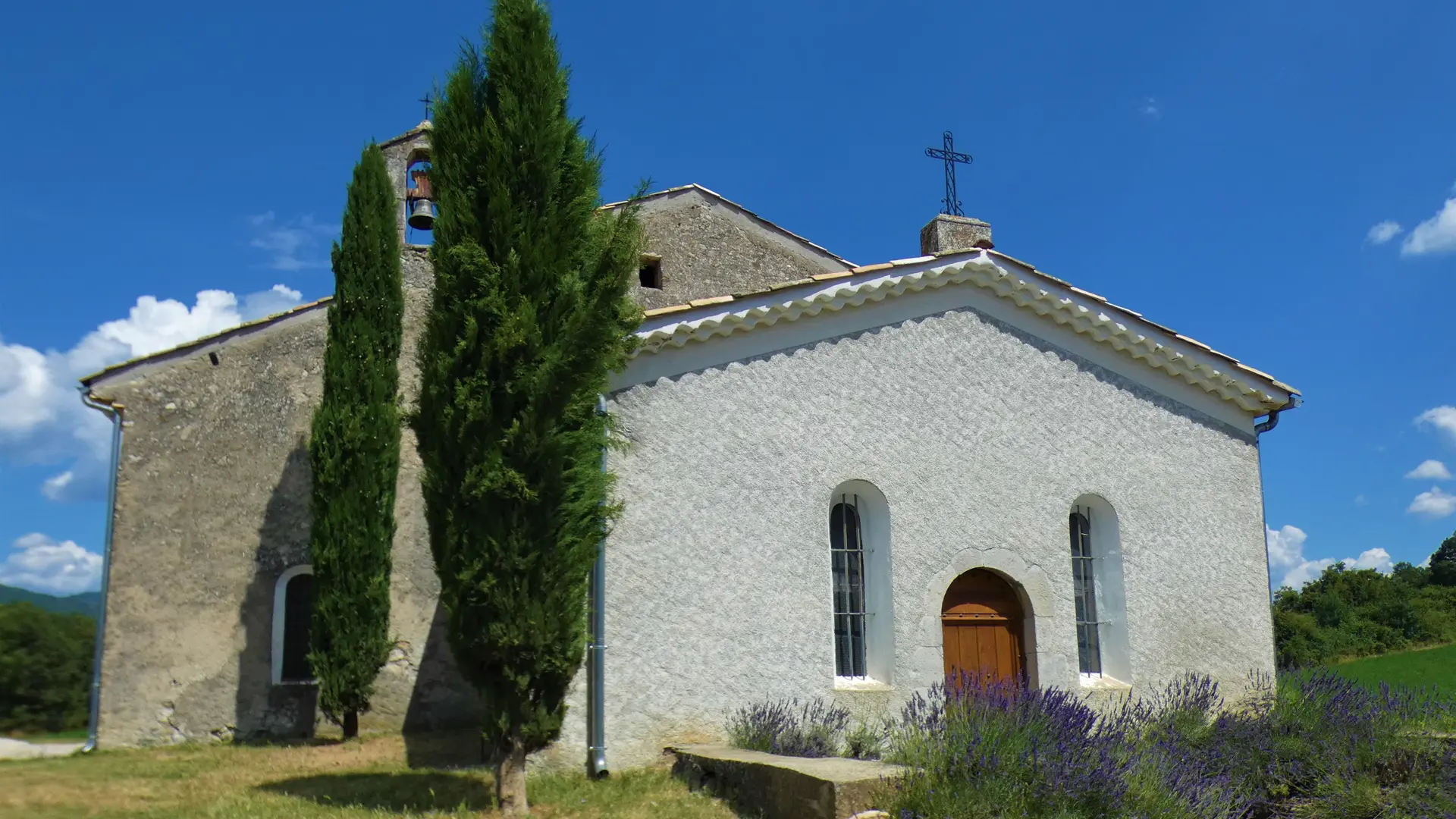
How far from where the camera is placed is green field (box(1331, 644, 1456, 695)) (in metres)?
23.6

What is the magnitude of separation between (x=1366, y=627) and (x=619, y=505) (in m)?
37.9

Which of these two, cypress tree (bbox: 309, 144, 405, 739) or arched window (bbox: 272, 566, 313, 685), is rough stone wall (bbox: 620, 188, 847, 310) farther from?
arched window (bbox: 272, 566, 313, 685)

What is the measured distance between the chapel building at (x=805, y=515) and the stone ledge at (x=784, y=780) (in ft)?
1.99

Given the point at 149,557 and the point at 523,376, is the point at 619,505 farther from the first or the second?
the point at 149,557

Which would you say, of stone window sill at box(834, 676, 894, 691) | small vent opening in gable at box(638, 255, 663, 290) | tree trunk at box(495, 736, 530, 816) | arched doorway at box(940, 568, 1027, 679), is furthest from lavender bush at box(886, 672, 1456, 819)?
small vent opening in gable at box(638, 255, 663, 290)

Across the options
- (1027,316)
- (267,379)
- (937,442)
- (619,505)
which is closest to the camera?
(619,505)

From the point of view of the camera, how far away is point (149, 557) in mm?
13023

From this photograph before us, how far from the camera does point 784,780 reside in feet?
23.3

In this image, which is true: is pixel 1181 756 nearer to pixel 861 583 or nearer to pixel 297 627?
pixel 861 583

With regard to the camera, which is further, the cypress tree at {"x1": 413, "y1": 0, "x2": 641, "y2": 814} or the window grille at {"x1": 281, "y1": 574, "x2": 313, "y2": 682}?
the window grille at {"x1": 281, "y1": 574, "x2": 313, "y2": 682}

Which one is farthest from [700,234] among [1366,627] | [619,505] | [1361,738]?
[1366,627]

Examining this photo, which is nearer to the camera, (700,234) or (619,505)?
(619,505)

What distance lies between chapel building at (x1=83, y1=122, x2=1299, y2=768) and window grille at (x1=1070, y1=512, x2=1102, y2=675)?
0.10 ft

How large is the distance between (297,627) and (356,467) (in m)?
2.48
